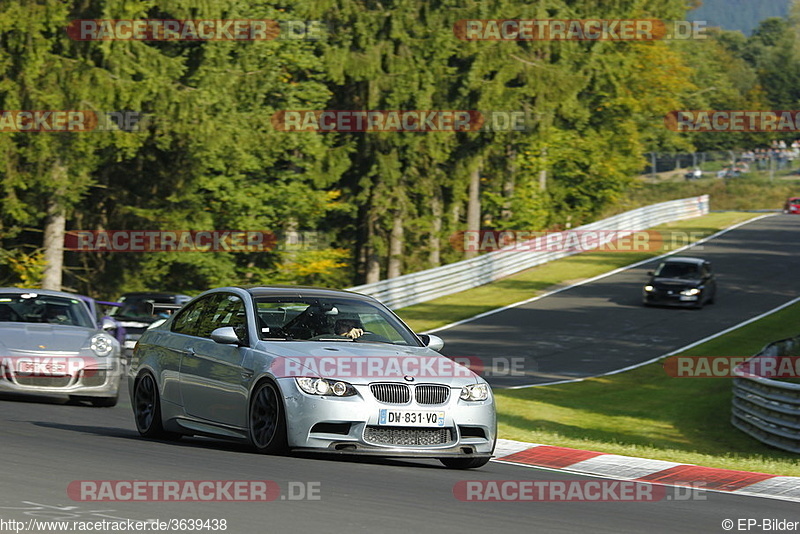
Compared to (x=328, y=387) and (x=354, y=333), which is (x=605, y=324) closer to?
(x=354, y=333)

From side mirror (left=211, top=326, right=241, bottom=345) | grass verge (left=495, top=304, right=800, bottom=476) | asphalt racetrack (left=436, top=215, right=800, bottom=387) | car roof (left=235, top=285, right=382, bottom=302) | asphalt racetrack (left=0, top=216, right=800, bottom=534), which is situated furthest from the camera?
asphalt racetrack (left=436, top=215, right=800, bottom=387)

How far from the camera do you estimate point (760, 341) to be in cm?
3256

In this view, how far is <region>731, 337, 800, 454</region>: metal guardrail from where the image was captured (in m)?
18.0

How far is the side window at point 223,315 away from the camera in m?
11.0

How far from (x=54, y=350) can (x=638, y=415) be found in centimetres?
1209

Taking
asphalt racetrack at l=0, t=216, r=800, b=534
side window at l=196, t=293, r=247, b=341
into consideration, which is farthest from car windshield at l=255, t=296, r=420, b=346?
asphalt racetrack at l=0, t=216, r=800, b=534

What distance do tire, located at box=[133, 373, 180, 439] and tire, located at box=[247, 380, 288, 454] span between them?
1705 millimetres

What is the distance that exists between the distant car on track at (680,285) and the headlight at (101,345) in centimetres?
2511

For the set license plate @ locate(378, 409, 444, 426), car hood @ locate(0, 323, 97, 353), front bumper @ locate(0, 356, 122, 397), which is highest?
license plate @ locate(378, 409, 444, 426)

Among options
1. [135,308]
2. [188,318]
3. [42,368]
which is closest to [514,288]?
[135,308]

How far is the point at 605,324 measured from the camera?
35.5m

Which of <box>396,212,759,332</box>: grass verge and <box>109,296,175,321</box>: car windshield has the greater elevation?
<box>109,296,175,321</box>: car windshield

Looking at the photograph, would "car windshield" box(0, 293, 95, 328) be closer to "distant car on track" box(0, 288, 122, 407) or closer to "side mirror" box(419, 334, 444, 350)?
"distant car on track" box(0, 288, 122, 407)

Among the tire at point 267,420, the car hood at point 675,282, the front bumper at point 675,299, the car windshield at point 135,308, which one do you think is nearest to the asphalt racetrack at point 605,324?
the front bumper at point 675,299
